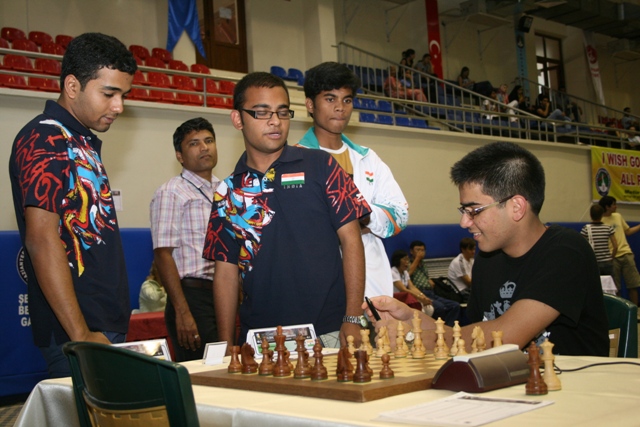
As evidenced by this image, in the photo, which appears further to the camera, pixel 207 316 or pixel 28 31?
pixel 28 31

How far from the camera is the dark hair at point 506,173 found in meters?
1.97

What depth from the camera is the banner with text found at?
40.7 feet

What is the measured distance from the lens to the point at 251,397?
1.41 meters

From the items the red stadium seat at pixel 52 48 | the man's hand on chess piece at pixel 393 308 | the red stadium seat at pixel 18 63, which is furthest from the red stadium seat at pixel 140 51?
the man's hand on chess piece at pixel 393 308

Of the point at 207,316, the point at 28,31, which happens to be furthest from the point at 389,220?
the point at 28,31

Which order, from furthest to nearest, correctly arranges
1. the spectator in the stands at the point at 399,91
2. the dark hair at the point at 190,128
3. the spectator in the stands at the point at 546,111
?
the spectator in the stands at the point at 546,111 → the spectator in the stands at the point at 399,91 → the dark hair at the point at 190,128

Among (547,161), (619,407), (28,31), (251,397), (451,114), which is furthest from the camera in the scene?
(451,114)

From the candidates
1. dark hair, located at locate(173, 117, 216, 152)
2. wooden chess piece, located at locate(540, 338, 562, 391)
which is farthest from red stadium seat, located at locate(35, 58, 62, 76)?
wooden chess piece, located at locate(540, 338, 562, 391)

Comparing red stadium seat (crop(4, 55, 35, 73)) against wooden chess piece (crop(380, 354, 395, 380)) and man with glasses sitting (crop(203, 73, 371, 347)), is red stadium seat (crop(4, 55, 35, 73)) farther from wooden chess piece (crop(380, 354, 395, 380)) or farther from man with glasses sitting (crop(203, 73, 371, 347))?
wooden chess piece (crop(380, 354, 395, 380))

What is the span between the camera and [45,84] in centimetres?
745

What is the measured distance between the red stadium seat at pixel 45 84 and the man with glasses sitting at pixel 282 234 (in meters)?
5.44

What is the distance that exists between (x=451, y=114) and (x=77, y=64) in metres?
11.1

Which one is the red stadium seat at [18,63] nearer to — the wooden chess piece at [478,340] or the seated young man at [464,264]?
the seated young man at [464,264]

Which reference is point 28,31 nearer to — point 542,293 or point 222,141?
point 222,141
